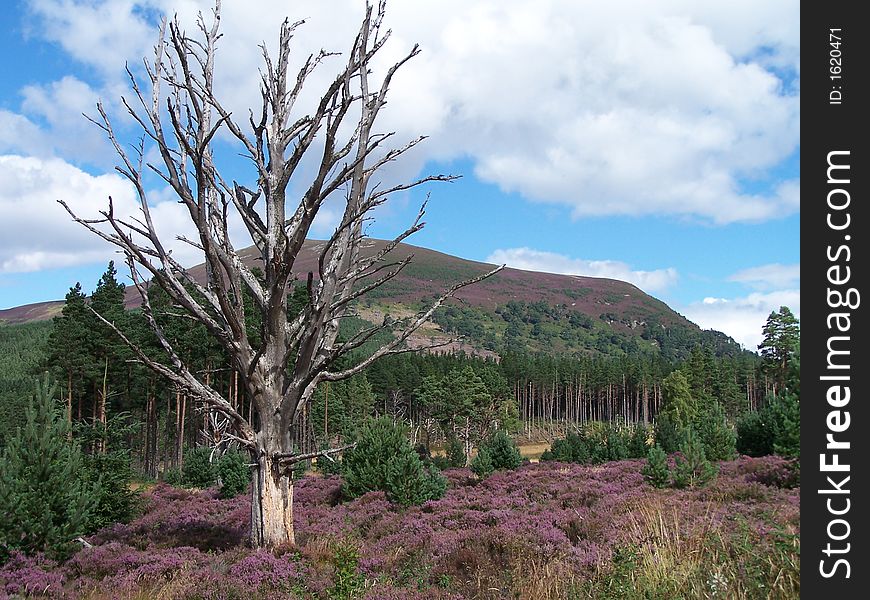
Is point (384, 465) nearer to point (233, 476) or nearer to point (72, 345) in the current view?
point (233, 476)

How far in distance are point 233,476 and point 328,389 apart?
35.3m

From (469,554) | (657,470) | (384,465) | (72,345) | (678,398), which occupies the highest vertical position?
(72,345)

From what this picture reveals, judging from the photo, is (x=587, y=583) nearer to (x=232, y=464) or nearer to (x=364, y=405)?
(x=232, y=464)

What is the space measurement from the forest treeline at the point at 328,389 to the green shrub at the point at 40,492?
2.21 meters

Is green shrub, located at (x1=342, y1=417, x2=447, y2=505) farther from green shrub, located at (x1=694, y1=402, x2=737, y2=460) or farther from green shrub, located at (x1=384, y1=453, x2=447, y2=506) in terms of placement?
green shrub, located at (x1=694, y1=402, x2=737, y2=460)

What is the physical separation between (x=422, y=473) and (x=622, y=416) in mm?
93967

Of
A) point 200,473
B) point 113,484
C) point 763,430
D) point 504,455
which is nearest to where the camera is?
point 113,484

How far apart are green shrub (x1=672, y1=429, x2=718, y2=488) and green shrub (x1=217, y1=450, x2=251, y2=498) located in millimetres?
13714

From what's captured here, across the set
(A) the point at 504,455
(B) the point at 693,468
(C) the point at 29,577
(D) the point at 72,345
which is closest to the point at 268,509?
(C) the point at 29,577

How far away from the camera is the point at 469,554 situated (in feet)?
27.6

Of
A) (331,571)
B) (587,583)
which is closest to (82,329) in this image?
(331,571)

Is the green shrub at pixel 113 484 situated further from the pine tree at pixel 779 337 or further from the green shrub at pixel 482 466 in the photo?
the pine tree at pixel 779 337

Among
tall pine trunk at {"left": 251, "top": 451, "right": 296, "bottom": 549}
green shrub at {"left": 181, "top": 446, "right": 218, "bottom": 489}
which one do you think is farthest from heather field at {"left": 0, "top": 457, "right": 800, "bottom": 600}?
green shrub at {"left": 181, "top": 446, "right": 218, "bottom": 489}

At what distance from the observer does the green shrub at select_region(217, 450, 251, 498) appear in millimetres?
20609
